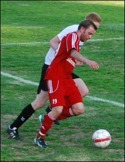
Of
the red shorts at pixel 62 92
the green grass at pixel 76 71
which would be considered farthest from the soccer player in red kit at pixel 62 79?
the green grass at pixel 76 71

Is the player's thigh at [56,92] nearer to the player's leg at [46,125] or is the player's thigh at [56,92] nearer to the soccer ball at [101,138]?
the player's leg at [46,125]

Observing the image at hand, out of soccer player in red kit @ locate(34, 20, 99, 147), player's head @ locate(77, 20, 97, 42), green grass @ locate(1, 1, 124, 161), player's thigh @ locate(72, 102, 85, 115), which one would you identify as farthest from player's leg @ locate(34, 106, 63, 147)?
player's head @ locate(77, 20, 97, 42)

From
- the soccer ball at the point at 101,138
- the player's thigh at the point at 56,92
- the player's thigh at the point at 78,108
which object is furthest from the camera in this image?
the player's thigh at the point at 78,108

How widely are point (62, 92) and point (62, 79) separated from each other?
6.8 inches

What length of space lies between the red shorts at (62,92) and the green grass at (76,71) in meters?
Answer: 0.61

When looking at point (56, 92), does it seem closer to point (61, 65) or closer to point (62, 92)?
point (62, 92)

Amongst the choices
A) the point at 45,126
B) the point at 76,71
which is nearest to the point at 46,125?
the point at 45,126

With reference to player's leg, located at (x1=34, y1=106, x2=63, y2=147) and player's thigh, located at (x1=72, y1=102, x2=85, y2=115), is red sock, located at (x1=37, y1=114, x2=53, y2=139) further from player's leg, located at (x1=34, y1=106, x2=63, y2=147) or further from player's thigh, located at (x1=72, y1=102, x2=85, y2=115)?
player's thigh, located at (x1=72, y1=102, x2=85, y2=115)

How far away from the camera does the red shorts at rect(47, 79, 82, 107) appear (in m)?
9.38

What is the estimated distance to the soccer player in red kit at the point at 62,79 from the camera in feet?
30.5

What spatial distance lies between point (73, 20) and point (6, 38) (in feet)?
19.6

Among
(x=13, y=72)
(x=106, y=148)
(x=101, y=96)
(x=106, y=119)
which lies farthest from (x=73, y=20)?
Answer: (x=106, y=148)

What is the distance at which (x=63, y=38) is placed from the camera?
9.41 metres

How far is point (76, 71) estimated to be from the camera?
15.5m
